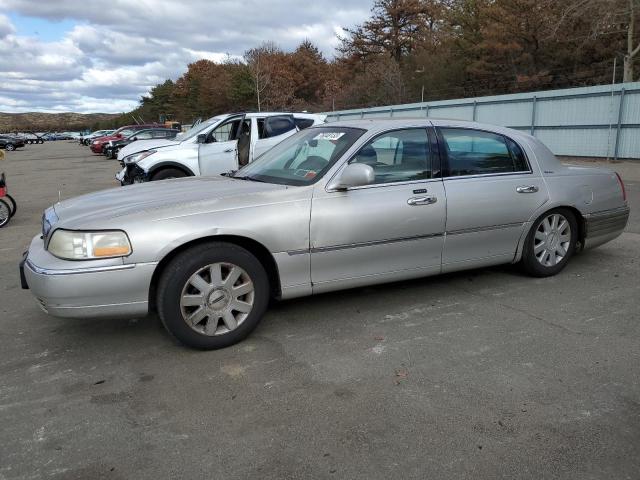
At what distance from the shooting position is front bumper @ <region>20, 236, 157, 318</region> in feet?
10.8

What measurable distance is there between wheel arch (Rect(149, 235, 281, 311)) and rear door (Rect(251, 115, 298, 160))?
7.14 metres

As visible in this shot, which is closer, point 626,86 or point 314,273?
point 314,273

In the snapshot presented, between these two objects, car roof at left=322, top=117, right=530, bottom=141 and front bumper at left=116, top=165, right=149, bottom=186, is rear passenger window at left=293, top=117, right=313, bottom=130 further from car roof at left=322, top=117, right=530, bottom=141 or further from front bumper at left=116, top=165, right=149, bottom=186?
car roof at left=322, top=117, right=530, bottom=141

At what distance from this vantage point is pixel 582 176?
520 centimetres

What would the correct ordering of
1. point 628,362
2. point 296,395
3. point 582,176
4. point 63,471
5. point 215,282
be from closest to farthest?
point 63,471 < point 296,395 < point 628,362 < point 215,282 < point 582,176

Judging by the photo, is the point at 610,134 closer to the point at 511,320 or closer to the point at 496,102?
the point at 496,102

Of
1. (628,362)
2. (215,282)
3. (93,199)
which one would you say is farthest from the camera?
(93,199)

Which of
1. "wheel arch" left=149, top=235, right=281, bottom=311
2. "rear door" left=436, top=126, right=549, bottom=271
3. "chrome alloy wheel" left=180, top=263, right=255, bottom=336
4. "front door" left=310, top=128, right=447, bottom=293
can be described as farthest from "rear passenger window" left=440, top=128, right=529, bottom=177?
"chrome alloy wheel" left=180, top=263, right=255, bottom=336

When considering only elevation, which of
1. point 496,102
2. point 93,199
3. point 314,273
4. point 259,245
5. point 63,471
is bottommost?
point 63,471

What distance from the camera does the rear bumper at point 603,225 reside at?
17.1 feet

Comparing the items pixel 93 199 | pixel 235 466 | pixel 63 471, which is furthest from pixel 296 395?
pixel 93 199

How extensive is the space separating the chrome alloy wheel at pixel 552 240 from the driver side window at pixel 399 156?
1385mm

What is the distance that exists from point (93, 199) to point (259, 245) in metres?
1.45

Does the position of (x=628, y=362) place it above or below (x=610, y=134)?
below
